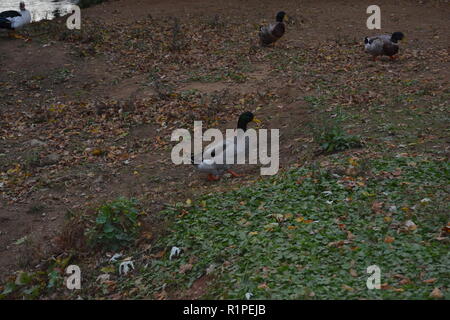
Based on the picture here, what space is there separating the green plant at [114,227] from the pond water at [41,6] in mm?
13820

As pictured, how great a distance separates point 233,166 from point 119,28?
28.7ft

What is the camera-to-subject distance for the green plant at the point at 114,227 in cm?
583

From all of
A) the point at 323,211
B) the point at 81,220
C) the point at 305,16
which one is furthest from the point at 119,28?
the point at 323,211

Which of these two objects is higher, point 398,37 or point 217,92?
point 398,37

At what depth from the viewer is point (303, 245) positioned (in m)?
4.98

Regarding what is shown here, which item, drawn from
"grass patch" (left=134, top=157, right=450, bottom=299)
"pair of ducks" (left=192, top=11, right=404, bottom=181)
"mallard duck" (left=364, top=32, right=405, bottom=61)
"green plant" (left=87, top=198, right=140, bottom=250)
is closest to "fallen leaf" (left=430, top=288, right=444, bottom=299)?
"grass patch" (left=134, top=157, right=450, bottom=299)

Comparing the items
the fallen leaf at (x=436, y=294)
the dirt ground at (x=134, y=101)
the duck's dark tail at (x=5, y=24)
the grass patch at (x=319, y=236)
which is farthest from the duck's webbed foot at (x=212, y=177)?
the duck's dark tail at (x=5, y=24)

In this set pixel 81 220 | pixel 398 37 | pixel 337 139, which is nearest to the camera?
pixel 81 220

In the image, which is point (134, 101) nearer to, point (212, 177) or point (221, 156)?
point (212, 177)

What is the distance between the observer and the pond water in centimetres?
1873

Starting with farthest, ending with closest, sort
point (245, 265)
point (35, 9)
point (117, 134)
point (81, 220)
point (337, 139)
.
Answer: point (35, 9) < point (117, 134) < point (337, 139) < point (81, 220) < point (245, 265)

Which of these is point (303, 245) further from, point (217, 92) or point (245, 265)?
point (217, 92)

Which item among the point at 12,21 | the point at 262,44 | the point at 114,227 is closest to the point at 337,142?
the point at 114,227

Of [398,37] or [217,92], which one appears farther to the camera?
[398,37]
